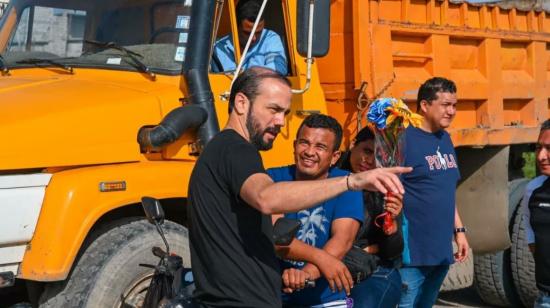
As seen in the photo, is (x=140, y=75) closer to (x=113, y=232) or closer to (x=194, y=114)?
(x=194, y=114)

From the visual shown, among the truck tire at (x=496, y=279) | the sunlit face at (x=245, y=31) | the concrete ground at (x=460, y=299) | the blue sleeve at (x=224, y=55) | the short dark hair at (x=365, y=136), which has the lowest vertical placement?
the concrete ground at (x=460, y=299)

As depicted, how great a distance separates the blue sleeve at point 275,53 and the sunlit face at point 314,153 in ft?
4.90

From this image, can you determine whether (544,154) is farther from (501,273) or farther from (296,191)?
(501,273)

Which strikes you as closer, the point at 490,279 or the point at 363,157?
the point at 363,157

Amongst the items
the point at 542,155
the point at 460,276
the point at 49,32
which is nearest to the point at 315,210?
the point at 542,155

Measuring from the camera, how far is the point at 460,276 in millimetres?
7875

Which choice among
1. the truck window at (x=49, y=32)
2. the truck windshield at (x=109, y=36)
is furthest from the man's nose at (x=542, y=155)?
the truck window at (x=49, y=32)

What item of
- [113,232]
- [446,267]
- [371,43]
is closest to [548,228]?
[446,267]

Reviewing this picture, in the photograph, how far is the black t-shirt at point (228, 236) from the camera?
131 inches

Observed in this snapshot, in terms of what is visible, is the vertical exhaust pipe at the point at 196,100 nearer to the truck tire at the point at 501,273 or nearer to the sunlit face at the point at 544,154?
the sunlit face at the point at 544,154

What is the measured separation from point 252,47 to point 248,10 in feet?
0.71

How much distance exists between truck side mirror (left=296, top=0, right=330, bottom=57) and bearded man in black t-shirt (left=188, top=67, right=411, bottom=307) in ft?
6.16

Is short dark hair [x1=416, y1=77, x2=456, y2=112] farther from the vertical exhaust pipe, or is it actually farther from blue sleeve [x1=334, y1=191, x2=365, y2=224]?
blue sleeve [x1=334, y1=191, x2=365, y2=224]

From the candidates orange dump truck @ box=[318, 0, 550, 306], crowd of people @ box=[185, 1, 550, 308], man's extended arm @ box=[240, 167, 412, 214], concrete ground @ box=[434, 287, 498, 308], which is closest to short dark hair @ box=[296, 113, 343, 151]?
crowd of people @ box=[185, 1, 550, 308]
